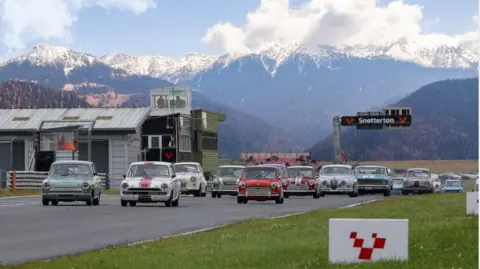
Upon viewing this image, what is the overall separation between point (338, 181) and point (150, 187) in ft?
57.4

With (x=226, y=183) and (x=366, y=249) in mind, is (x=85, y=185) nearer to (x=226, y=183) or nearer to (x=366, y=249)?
(x=226, y=183)

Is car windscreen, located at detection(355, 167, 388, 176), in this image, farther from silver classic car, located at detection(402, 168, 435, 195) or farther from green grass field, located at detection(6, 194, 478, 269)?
green grass field, located at detection(6, 194, 478, 269)

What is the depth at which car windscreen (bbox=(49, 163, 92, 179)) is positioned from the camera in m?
38.6

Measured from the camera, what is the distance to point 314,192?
5088 centimetres

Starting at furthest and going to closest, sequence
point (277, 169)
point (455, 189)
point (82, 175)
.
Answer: point (455, 189) → point (277, 169) → point (82, 175)

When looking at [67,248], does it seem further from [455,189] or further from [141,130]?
[141,130]

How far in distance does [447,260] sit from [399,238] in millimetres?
892

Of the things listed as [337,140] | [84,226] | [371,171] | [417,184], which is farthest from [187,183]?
[337,140]

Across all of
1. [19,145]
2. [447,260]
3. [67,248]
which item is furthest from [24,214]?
[19,145]

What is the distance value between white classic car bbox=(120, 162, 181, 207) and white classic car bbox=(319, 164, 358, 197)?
52.2 ft

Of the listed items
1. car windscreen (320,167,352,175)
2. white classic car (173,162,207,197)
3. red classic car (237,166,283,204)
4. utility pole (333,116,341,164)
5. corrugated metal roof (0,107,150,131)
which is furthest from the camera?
utility pole (333,116,341,164)

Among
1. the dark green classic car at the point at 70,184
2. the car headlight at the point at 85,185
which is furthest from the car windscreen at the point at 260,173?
the car headlight at the point at 85,185

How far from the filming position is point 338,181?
2101 inches

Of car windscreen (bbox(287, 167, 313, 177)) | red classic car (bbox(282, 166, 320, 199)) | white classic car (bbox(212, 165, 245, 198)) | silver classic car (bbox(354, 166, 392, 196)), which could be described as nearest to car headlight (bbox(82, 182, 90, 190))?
red classic car (bbox(282, 166, 320, 199))
